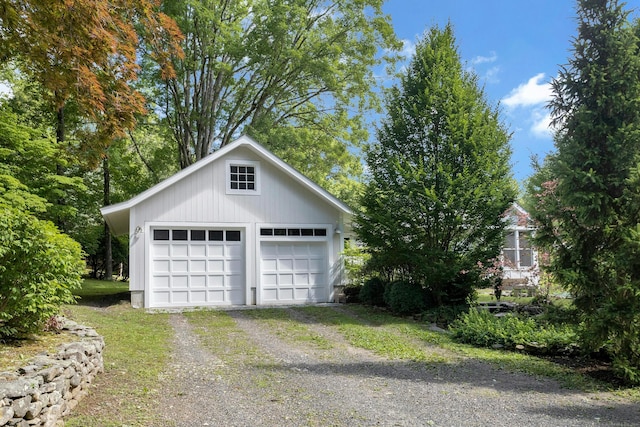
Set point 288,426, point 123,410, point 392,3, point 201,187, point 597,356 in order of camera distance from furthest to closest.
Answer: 1. point 392,3
2. point 201,187
3. point 597,356
4. point 123,410
5. point 288,426

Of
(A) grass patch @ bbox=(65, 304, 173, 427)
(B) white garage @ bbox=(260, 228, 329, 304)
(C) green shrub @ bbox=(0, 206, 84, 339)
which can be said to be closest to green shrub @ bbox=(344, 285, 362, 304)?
(B) white garage @ bbox=(260, 228, 329, 304)

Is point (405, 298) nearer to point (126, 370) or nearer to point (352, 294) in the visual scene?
point (352, 294)

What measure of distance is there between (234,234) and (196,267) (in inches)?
57.1

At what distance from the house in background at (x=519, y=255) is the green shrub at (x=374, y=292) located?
3.42m

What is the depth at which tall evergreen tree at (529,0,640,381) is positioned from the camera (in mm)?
6582

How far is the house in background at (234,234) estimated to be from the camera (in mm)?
13695

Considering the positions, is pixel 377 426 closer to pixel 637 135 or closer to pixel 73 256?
pixel 73 256

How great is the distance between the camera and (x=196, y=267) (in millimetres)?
14078

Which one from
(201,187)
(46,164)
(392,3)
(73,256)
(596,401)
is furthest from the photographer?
(392,3)

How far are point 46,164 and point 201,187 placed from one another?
7174mm

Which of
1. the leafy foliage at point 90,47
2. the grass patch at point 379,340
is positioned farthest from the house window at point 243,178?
the leafy foliage at point 90,47

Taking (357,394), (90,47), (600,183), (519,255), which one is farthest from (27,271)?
(519,255)

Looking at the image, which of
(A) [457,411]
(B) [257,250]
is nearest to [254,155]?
(B) [257,250]

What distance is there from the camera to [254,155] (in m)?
Result: 14.7
